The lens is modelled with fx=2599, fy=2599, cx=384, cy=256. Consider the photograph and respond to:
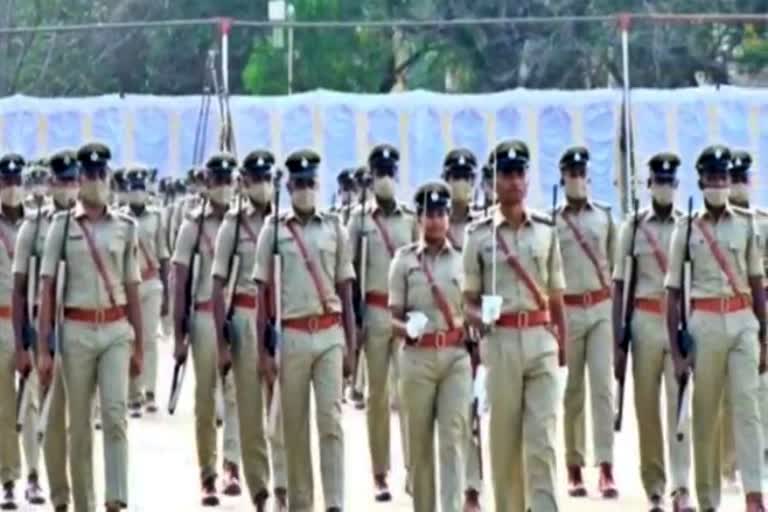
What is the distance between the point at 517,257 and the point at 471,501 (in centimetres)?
260

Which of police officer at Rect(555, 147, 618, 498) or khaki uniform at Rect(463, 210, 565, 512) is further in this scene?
police officer at Rect(555, 147, 618, 498)

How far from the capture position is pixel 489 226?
1435 cm

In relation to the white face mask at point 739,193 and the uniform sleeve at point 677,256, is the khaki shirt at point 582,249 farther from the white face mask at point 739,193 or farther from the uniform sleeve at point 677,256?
the uniform sleeve at point 677,256

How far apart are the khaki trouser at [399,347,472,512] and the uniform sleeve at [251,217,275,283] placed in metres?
0.98

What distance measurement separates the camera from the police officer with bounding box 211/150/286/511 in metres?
16.5

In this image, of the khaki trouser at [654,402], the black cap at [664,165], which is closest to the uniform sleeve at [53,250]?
the khaki trouser at [654,402]

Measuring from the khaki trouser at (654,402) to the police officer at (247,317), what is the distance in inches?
94.8

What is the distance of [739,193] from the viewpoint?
17.0 meters

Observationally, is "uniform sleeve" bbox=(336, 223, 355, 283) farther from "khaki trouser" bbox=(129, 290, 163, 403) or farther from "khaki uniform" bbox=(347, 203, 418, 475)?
"khaki trouser" bbox=(129, 290, 163, 403)

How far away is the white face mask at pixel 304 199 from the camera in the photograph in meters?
15.4

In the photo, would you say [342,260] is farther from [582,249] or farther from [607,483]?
[607,483]

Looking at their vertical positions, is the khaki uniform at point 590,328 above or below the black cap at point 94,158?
below

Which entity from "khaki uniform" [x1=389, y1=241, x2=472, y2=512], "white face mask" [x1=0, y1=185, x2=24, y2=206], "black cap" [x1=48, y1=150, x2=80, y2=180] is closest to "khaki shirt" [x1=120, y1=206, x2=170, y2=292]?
"white face mask" [x1=0, y1=185, x2=24, y2=206]

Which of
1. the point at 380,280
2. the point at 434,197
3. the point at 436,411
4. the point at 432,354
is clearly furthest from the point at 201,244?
the point at 436,411
